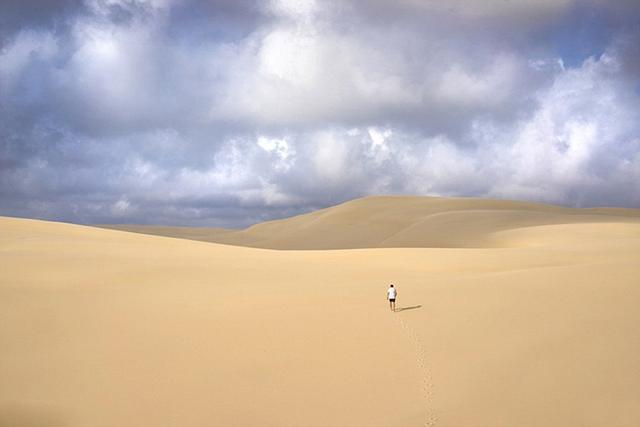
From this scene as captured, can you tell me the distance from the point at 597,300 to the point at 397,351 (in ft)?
16.6

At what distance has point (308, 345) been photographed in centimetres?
937

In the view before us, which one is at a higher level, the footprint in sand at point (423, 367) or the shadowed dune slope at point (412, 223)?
the shadowed dune slope at point (412, 223)

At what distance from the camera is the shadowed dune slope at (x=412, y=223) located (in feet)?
124

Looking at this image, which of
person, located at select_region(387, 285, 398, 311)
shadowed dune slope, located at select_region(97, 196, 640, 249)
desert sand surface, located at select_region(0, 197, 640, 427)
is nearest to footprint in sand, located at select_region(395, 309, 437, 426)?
desert sand surface, located at select_region(0, 197, 640, 427)

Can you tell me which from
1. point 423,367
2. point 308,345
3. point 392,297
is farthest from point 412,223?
point 423,367

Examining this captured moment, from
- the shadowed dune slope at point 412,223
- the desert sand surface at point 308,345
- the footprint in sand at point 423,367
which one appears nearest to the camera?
the footprint in sand at point 423,367

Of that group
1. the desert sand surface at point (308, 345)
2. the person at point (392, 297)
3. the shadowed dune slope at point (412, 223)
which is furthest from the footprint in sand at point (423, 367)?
the shadowed dune slope at point (412, 223)

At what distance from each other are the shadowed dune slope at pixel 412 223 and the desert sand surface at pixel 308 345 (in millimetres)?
19507

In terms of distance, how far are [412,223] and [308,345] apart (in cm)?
4773

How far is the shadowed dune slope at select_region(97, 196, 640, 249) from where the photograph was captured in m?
37.9

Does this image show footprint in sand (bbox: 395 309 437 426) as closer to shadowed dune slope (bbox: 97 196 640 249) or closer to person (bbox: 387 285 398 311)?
person (bbox: 387 285 398 311)

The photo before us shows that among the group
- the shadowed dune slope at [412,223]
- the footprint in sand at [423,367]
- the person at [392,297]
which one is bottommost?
the footprint in sand at [423,367]

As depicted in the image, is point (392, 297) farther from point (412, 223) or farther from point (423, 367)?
point (412, 223)

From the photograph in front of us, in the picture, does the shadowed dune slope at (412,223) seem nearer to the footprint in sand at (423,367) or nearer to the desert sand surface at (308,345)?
the desert sand surface at (308,345)
